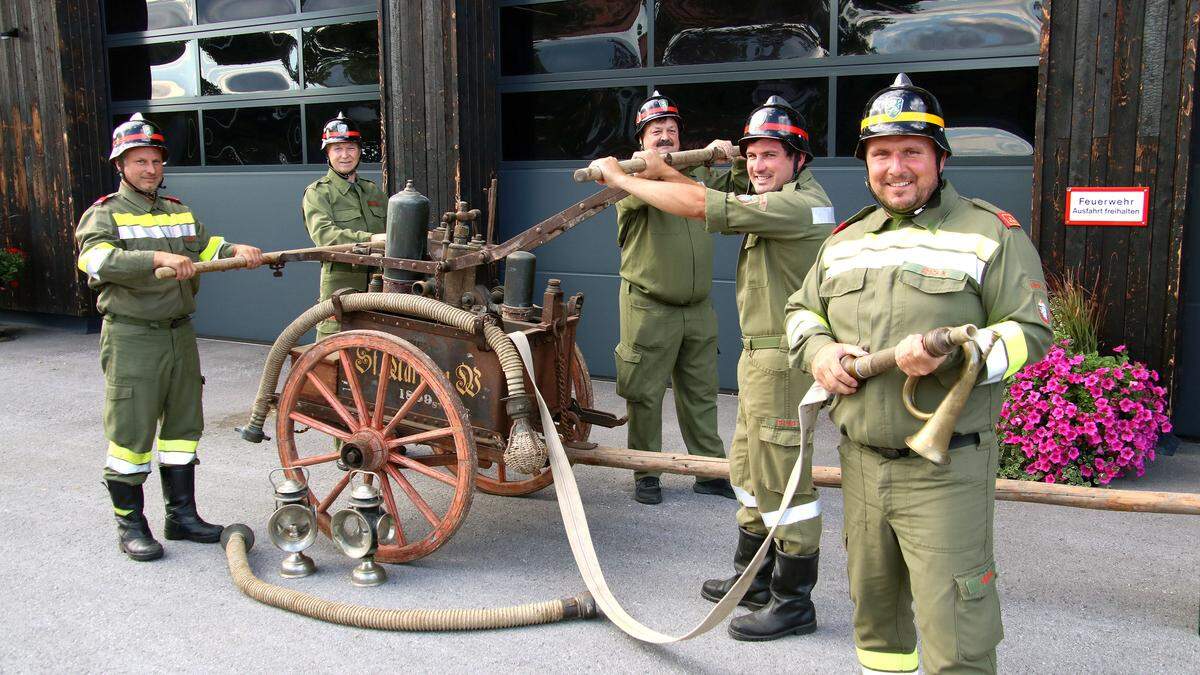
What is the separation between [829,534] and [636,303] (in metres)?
1.46

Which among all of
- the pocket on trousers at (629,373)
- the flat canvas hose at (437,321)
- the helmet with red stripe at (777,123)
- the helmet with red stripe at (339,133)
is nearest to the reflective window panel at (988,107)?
the pocket on trousers at (629,373)

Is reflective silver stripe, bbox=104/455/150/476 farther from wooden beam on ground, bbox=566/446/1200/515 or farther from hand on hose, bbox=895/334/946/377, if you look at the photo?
hand on hose, bbox=895/334/946/377

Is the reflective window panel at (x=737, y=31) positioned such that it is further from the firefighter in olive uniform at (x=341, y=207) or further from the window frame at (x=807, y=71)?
the firefighter in olive uniform at (x=341, y=207)

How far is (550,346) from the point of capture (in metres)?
4.54

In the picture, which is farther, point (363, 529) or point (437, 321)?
point (437, 321)

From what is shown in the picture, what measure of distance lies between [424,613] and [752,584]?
126 cm

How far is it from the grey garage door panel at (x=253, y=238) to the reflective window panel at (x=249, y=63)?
80 centimetres

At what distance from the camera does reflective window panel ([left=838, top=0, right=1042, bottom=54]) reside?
20.9 ft

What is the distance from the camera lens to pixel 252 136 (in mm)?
9414

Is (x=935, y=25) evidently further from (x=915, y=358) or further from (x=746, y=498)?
(x=915, y=358)

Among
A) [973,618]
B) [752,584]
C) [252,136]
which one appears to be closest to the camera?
[973,618]

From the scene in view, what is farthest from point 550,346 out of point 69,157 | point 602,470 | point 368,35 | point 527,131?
point 69,157

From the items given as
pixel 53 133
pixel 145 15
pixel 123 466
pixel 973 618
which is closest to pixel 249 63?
pixel 145 15

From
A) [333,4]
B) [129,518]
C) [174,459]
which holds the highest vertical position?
[333,4]
